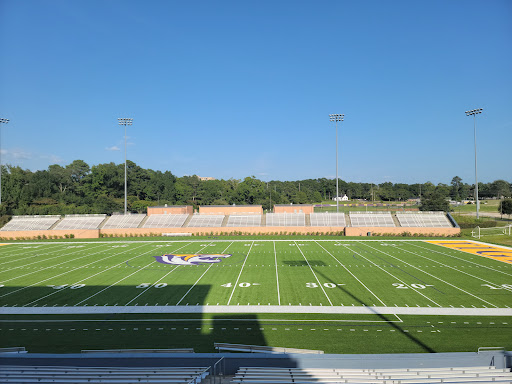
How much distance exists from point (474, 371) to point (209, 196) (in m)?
80.3

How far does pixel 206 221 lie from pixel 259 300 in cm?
2983

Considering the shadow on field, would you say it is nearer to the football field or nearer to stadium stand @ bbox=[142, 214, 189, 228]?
the football field

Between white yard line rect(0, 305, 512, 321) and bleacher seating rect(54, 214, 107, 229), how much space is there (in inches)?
1201

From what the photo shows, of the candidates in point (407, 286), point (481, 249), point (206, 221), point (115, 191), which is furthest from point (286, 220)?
point (115, 191)

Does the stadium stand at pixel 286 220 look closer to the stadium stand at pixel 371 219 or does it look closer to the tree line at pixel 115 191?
the stadium stand at pixel 371 219

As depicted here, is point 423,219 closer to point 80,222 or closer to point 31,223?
point 80,222

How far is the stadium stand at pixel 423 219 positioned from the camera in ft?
128

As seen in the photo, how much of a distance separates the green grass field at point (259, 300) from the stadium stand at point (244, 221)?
50.9 ft

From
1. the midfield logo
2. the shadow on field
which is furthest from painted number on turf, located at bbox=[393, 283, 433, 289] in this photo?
the midfield logo

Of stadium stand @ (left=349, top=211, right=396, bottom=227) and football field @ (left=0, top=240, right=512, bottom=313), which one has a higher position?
stadium stand @ (left=349, top=211, right=396, bottom=227)

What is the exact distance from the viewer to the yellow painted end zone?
2466 centimetres

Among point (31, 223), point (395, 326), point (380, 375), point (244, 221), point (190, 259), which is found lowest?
point (395, 326)

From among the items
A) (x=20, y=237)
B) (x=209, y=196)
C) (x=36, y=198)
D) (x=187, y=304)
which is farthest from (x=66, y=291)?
(x=209, y=196)

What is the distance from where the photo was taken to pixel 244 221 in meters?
43.1
